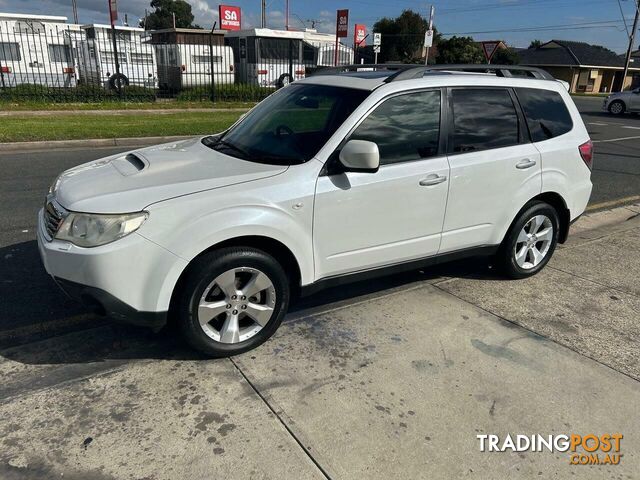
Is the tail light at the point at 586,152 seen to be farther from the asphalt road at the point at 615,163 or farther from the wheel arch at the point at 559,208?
the asphalt road at the point at 615,163

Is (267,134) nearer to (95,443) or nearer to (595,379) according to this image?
(95,443)

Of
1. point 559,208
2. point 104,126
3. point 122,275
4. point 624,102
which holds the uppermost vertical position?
point 122,275

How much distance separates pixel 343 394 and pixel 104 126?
37.3 feet

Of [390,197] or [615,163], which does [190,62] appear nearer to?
[615,163]

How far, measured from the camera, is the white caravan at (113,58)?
19.3m

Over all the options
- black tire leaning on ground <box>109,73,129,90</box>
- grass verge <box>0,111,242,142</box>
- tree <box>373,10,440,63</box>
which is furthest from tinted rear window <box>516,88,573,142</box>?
tree <box>373,10,440,63</box>

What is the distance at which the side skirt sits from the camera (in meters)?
3.50

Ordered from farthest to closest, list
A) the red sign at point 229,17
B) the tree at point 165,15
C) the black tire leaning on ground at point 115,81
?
1. the tree at point 165,15
2. the red sign at point 229,17
3. the black tire leaning on ground at point 115,81

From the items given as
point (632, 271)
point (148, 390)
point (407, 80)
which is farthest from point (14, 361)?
point (632, 271)

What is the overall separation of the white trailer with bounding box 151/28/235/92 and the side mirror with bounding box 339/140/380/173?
A: 18.3 m

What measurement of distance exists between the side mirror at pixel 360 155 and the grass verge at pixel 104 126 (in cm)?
926

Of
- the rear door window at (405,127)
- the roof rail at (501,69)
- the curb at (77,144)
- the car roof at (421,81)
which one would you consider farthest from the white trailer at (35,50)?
the rear door window at (405,127)

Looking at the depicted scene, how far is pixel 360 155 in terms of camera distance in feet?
10.4

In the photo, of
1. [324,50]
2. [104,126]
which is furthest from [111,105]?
[324,50]
